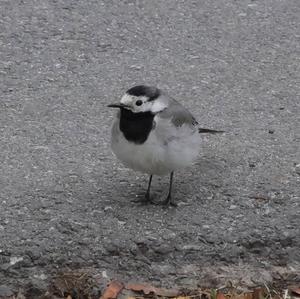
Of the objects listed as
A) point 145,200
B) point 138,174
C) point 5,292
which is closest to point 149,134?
point 145,200

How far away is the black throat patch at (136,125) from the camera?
389 centimetres

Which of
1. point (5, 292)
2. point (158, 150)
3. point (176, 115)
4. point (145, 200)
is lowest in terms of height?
point (5, 292)

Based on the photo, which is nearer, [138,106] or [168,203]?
[138,106]

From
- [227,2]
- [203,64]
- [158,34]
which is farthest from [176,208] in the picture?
[227,2]

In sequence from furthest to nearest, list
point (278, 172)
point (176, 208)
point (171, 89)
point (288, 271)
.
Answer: point (171, 89) → point (278, 172) → point (176, 208) → point (288, 271)

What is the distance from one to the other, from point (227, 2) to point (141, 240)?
321cm

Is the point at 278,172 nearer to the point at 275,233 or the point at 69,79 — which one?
Result: the point at 275,233

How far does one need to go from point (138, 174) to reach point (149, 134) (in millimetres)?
602

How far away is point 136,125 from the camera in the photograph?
3.91 meters

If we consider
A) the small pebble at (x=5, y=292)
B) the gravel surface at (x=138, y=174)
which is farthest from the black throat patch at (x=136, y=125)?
the small pebble at (x=5, y=292)

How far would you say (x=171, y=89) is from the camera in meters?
5.40

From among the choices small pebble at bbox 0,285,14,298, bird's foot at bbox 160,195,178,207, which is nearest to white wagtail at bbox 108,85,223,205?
bird's foot at bbox 160,195,178,207

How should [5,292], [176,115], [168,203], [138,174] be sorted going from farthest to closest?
[138,174] < [168,203] < [176,115] < [5,292]

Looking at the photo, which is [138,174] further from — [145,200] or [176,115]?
[176,115]
